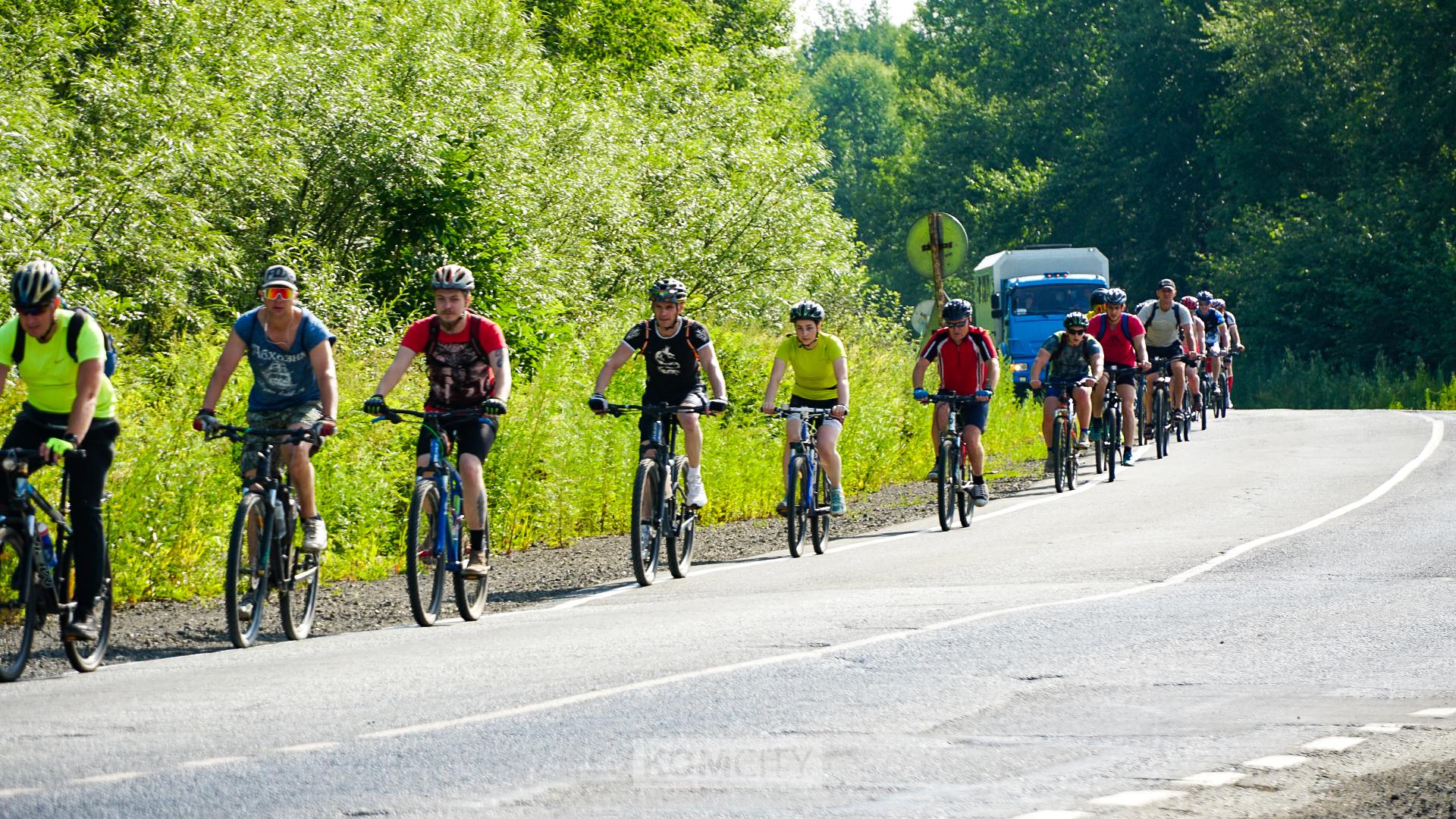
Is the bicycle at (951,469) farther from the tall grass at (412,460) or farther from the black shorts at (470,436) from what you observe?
the black shorts at (470,436)

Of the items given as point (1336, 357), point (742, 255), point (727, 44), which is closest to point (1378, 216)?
point (1336, 357)

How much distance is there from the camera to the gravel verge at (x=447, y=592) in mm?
10031

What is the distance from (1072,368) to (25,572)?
1326 centimetres

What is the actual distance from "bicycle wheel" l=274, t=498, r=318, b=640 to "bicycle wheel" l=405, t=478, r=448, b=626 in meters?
0.54

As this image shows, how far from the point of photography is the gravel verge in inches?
395

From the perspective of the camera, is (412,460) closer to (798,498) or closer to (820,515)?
(798,498)

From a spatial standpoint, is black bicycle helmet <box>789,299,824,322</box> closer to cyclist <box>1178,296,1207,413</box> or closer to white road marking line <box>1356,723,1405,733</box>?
white road marking line <box>1356,723,1405,733</box>

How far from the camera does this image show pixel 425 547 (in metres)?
10.5

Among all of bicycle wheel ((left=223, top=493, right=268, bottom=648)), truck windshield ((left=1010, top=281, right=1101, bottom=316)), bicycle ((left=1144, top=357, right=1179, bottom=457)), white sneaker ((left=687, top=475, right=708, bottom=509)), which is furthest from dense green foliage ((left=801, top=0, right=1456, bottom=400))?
bicycle wheel ((left=223, top=493, right=268, bottom=648))

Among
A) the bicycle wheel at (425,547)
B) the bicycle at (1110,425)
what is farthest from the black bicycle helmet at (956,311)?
the bicycle wheel at (425,547)

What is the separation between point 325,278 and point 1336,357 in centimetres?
3613

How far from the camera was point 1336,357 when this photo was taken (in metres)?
49.5

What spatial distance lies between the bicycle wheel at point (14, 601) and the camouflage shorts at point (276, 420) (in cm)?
151

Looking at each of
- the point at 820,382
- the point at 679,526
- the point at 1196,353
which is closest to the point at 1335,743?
the point at 679,526
